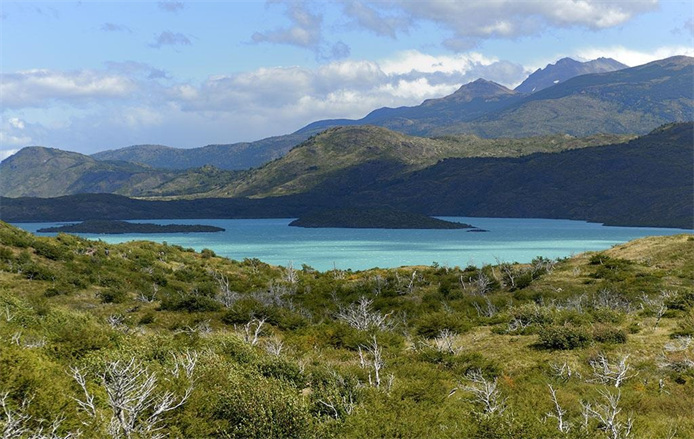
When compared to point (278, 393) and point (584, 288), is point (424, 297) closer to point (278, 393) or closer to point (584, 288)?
point (584, 288)

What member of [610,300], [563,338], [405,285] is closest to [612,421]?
[563,338]

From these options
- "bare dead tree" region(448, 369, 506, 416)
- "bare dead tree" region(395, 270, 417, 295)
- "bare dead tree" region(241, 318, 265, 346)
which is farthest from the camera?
"bare dead tree" region(395, 270, 417, 295)

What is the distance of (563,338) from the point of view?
899 inches

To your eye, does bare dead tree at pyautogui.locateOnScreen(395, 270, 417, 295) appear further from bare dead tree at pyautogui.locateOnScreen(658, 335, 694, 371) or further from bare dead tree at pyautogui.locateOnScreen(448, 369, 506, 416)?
bare dead tree at pyautogui.locateOnScreen(448, 369, 506, 416)

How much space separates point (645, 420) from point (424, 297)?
2773 cm

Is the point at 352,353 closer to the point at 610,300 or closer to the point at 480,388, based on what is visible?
the point at 480,388

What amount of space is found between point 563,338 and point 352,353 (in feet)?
30.5

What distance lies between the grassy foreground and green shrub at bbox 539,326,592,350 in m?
0.07

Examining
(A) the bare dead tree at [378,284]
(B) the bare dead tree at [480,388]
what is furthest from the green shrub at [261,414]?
(A) the bare dead tree at [378,284]

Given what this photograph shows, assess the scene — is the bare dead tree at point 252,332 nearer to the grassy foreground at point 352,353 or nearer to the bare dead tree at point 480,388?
the grassy foreground at point 352,353

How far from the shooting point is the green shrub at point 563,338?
2272cm

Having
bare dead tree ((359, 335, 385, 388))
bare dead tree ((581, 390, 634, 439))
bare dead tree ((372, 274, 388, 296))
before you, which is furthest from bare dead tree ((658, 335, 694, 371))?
bare dead tree ((372, 274, 388, 296))

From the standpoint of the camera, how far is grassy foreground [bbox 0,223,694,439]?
461 inches

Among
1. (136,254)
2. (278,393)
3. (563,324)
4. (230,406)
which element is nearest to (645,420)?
(278,393)
